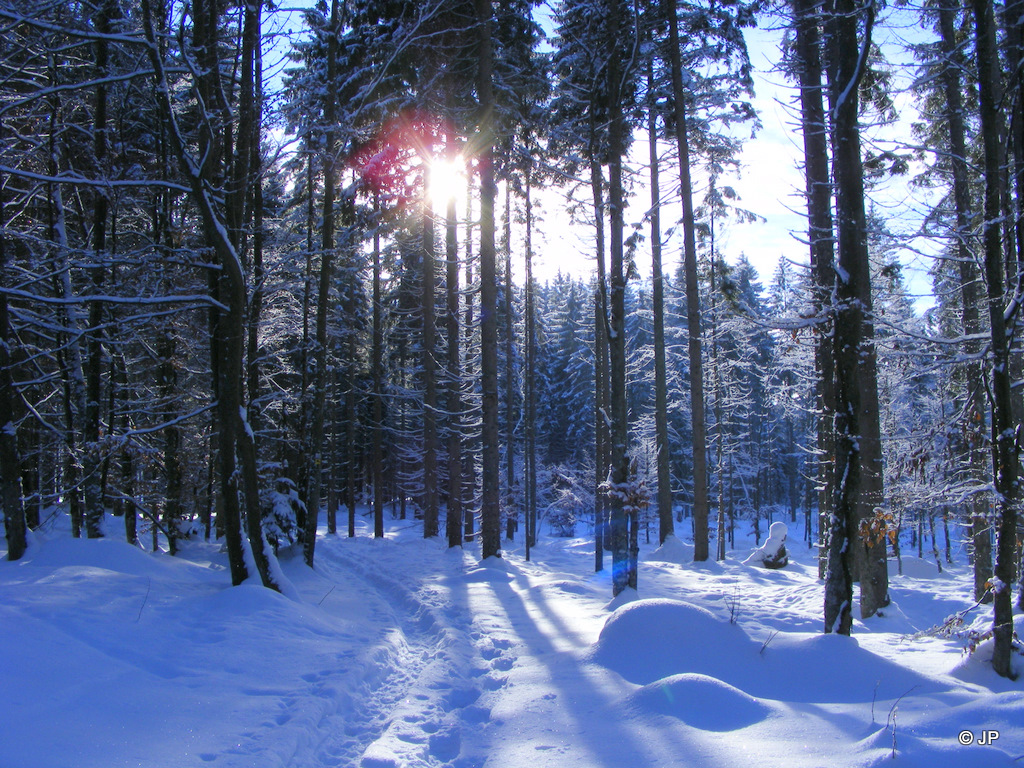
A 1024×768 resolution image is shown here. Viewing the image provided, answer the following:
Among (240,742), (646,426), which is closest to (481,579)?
(240,742)

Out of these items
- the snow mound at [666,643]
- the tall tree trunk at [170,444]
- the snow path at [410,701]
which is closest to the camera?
the snow path at [410,701]

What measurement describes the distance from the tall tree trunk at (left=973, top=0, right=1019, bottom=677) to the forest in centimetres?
3

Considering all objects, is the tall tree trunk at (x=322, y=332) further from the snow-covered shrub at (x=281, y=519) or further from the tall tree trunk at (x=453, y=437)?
the tall tree trunk at (x=453, y=437)

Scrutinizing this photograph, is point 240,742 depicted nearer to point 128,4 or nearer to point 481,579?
point 481,579

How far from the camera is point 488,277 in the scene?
42.4ft

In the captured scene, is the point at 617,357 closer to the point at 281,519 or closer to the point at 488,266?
the point at 488,266

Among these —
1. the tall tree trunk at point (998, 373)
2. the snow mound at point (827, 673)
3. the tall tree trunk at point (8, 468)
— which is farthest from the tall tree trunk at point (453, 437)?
the tall tree trunk at point (998, 373)

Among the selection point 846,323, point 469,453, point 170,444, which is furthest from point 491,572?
point 469,453

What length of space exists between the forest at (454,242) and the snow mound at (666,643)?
72.0 inches

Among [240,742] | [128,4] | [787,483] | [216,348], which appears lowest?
[787,483]

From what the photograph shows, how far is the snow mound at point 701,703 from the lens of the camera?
13.0 ft

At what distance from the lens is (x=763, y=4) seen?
9930 mm

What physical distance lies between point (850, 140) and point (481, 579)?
1002 cm

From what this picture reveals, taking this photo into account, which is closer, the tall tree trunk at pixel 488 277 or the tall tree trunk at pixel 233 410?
the tall tree trunk at pixel 233 410
